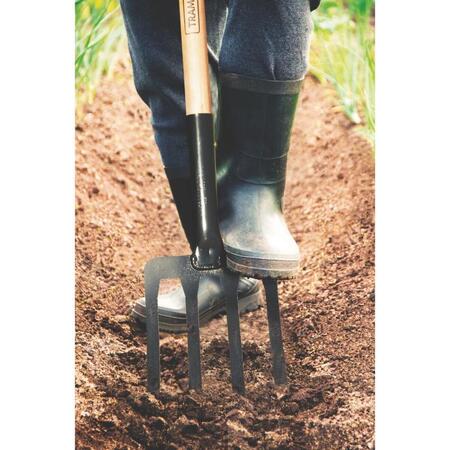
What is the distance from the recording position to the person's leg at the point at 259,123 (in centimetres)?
130

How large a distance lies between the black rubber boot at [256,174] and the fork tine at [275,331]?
40mm

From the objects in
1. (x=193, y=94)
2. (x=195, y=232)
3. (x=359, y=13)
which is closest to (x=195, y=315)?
(x=195, y=232)

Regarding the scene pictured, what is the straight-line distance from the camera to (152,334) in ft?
4.60

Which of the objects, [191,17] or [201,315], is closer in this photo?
[191,17]

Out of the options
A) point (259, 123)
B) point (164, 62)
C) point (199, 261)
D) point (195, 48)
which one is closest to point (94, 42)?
point (164, 62)

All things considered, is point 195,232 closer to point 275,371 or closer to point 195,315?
point 195,315

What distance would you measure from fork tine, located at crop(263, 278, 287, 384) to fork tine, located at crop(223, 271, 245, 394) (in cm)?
6

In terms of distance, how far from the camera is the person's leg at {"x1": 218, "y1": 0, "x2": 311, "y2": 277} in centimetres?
130

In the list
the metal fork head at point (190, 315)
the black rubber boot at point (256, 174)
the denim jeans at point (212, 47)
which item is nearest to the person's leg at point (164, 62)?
the denim jeans at point (212, 47)

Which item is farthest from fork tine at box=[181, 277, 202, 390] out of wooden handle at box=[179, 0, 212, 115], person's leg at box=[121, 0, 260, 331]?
wooden handle at box=[179, 0, 212, 115]

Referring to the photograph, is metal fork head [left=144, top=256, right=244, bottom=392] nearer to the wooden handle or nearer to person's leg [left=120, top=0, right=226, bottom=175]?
person's leg [left=120, top=0, right=226, bottom=175]

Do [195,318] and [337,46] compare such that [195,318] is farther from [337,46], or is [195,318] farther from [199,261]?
[337,46]

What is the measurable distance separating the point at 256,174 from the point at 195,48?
27cm

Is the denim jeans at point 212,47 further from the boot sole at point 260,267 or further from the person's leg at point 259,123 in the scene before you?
the boot sole at point 260,267
